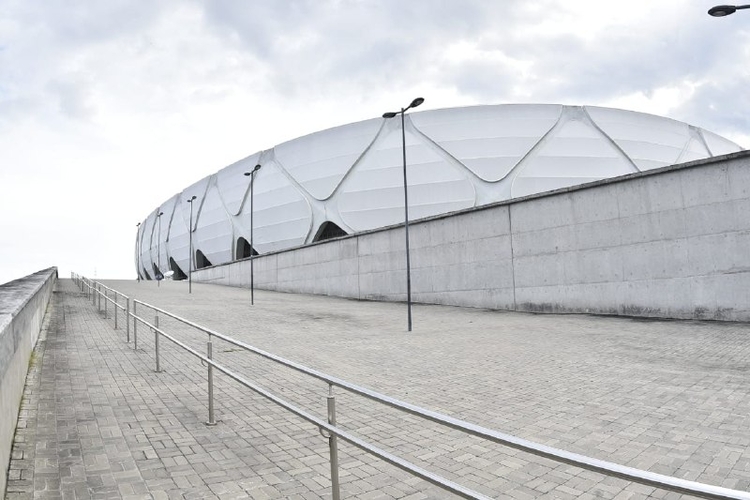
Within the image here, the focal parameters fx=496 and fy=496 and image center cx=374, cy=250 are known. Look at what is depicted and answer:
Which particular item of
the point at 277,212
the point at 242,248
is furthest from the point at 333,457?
the point at 242,248

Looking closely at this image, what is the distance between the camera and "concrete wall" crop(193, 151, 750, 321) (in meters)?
12.3

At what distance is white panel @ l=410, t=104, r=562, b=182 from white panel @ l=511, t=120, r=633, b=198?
978mm

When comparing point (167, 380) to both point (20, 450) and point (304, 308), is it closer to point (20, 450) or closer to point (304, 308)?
point (20, 450)

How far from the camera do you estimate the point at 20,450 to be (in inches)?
157

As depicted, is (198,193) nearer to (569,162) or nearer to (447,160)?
(447,160)

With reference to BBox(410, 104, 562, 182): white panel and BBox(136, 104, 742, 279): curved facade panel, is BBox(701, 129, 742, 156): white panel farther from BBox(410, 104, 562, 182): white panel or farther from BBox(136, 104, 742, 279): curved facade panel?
BBox(410, 104, 562, 182): white panel

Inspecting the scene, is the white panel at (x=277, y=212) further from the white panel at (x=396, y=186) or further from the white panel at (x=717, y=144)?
the white panel at (x=717, y=144)

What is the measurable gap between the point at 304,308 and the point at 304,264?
27.0 feet

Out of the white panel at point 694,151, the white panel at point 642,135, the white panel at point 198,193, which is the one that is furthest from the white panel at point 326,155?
the white panel at point 694,151

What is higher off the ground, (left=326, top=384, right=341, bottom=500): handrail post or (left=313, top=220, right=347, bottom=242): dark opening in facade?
(left=313, top=220, right=347, bottom=242): dark opening in facade

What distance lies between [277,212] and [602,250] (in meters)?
29.4

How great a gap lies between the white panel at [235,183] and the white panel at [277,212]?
187cm

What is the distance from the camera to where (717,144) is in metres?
43.6

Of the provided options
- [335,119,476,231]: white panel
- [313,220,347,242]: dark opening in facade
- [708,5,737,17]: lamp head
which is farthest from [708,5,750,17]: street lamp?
[313,220,347,242]: dark opening in facade
